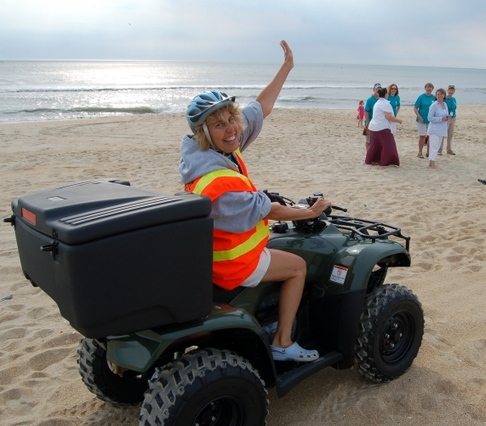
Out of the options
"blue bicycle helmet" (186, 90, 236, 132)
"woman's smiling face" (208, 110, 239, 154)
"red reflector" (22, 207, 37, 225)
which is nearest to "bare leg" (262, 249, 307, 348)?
"woman's smiling face" (208, 110, 239, 154)

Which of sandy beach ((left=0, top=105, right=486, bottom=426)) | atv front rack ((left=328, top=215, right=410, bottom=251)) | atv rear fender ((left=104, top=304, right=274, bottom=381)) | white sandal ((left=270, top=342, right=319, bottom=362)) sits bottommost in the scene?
sandy beach ((left=0, top=105, right=486, bottom=426))

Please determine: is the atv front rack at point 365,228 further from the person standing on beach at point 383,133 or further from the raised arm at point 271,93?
the person standing on beach at point 383,133

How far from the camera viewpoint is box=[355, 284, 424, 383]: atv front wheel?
3.26 metres

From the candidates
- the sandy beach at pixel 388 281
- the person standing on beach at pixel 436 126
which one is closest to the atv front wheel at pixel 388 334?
the sandy beach at pixel 388 281

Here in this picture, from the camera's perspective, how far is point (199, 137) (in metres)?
2.80

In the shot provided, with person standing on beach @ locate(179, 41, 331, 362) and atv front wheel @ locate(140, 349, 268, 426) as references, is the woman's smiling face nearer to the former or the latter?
person standing on beach @ locate(179, 41, 331, 362)

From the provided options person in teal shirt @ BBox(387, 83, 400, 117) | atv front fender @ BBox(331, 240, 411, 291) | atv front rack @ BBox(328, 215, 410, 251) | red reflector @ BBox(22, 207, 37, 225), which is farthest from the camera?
person in teal shirt @ BBox(387, 83, 400, 117)

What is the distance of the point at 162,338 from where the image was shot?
244cm

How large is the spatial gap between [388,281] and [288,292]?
2350 millimetres

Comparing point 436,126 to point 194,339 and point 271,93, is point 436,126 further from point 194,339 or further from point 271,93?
point 194,339

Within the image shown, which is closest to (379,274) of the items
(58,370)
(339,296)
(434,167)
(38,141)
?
(339,296)

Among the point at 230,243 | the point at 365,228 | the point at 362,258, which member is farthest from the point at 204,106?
the point at 365,228

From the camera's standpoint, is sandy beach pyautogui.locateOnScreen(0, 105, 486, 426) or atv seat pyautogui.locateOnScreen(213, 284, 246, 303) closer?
atv seat pyautogui.locateOnScreen(213, 284, 246, 303)

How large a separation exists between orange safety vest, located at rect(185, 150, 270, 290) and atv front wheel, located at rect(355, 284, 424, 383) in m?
0.91
